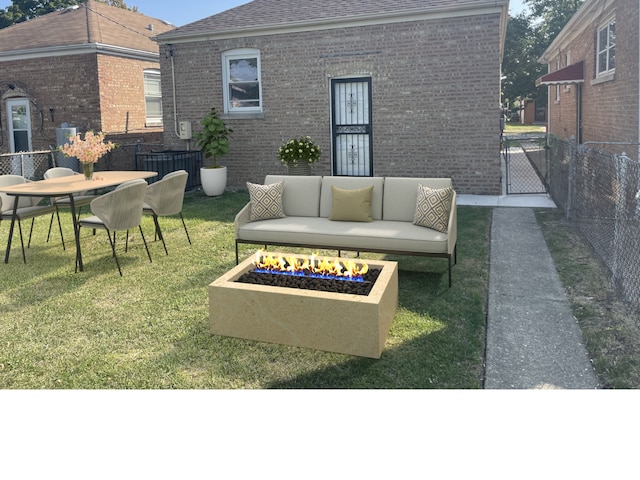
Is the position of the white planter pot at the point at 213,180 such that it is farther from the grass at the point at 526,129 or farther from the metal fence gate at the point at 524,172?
the grass at the point at 526,129

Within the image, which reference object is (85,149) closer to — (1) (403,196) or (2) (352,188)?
(2) (352,188)

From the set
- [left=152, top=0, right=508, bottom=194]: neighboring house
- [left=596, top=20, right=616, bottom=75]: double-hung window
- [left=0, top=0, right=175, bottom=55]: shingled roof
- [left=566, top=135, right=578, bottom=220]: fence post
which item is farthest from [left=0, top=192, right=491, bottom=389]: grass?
[left=0, top=0, right=175, bottom=55]: shingled roof

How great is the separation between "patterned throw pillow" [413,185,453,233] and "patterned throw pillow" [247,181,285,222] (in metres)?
1.80

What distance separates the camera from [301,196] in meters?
7.13

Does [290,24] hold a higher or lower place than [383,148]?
higher

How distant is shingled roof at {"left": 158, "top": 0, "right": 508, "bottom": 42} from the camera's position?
1115cm

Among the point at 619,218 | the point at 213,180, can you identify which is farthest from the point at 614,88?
the point at 213,180

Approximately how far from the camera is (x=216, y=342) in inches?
176

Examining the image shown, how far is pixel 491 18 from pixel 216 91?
651cm

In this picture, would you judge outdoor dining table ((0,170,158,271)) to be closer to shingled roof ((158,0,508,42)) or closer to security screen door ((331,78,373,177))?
security screen door ((331,78,373,177))

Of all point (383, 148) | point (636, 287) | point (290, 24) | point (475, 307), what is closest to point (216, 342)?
point (475, 307)
